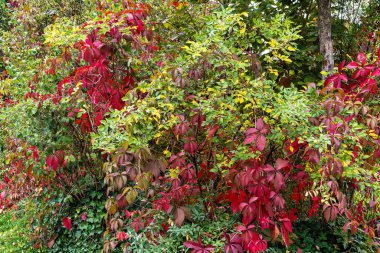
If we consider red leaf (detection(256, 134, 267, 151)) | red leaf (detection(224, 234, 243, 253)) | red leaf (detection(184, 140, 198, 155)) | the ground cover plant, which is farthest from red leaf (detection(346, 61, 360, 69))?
red leaf (detection(224, 234, 243, 253))

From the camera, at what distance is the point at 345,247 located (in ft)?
11.4

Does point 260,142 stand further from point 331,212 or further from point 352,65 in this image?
point 352,65

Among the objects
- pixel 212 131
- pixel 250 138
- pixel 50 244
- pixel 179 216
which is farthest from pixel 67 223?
pixel 250 138

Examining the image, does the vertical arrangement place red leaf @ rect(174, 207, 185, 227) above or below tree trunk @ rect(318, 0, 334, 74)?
below

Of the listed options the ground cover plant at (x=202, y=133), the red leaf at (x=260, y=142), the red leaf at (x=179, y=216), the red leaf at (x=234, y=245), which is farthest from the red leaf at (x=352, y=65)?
the red leaf at (x=179, y=216)

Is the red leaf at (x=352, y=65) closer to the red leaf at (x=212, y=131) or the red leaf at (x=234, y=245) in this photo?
the red leaf at (x=212, y=131)

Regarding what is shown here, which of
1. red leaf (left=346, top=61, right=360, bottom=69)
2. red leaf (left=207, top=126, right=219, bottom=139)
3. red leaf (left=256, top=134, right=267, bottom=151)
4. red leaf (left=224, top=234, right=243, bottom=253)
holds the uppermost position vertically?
red leaf (left=346, top=61, right=360, bottom=69)

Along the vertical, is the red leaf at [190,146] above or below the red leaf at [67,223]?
above

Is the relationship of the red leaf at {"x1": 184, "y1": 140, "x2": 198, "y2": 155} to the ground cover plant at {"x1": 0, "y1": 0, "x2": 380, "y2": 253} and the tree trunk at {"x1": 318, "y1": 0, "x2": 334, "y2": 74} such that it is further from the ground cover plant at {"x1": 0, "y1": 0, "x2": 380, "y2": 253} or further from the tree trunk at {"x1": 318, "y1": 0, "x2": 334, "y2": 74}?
the tree trunk at {"x1": 318, "y1": 0, "x2": 334, "y2": 74}

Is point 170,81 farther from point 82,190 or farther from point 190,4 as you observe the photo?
point 82,190

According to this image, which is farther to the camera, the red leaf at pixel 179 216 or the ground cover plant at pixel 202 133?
the red leaf at pixel 179 216

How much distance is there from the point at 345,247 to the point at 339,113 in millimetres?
1232

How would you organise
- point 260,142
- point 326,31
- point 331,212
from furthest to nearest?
point 326,31
point 331,212
point 260,142

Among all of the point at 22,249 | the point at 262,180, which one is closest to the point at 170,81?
the point at 262,180
